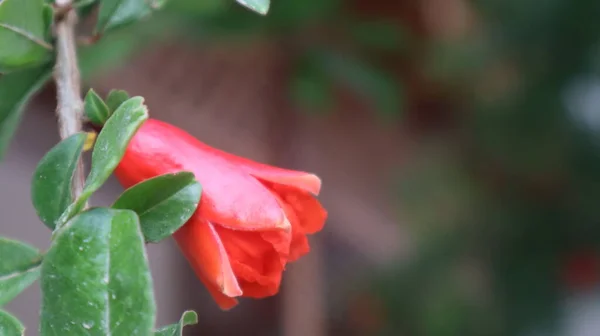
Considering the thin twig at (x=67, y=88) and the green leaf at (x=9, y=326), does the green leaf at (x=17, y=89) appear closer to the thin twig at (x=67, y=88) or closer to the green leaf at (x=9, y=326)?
the thin twig at (x=67, y=88)

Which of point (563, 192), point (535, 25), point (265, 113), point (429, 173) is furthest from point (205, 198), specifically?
point (265, 113)

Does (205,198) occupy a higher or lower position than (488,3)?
lower

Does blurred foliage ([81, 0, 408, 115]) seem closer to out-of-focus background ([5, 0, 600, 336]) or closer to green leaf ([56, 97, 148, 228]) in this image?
out-of-focus background ([5, 0, 600, 336])

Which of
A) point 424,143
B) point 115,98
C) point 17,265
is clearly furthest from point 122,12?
point 424,143

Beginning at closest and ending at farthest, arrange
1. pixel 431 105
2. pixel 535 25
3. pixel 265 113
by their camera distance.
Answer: pixel 535 25 < pixel 265 113 < pixel 431 105

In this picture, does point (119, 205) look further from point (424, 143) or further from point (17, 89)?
point (424, 143)

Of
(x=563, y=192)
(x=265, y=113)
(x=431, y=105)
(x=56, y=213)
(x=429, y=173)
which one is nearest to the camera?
(x=56, y=213)

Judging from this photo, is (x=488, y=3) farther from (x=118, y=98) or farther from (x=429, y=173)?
(x=118, y=98)
